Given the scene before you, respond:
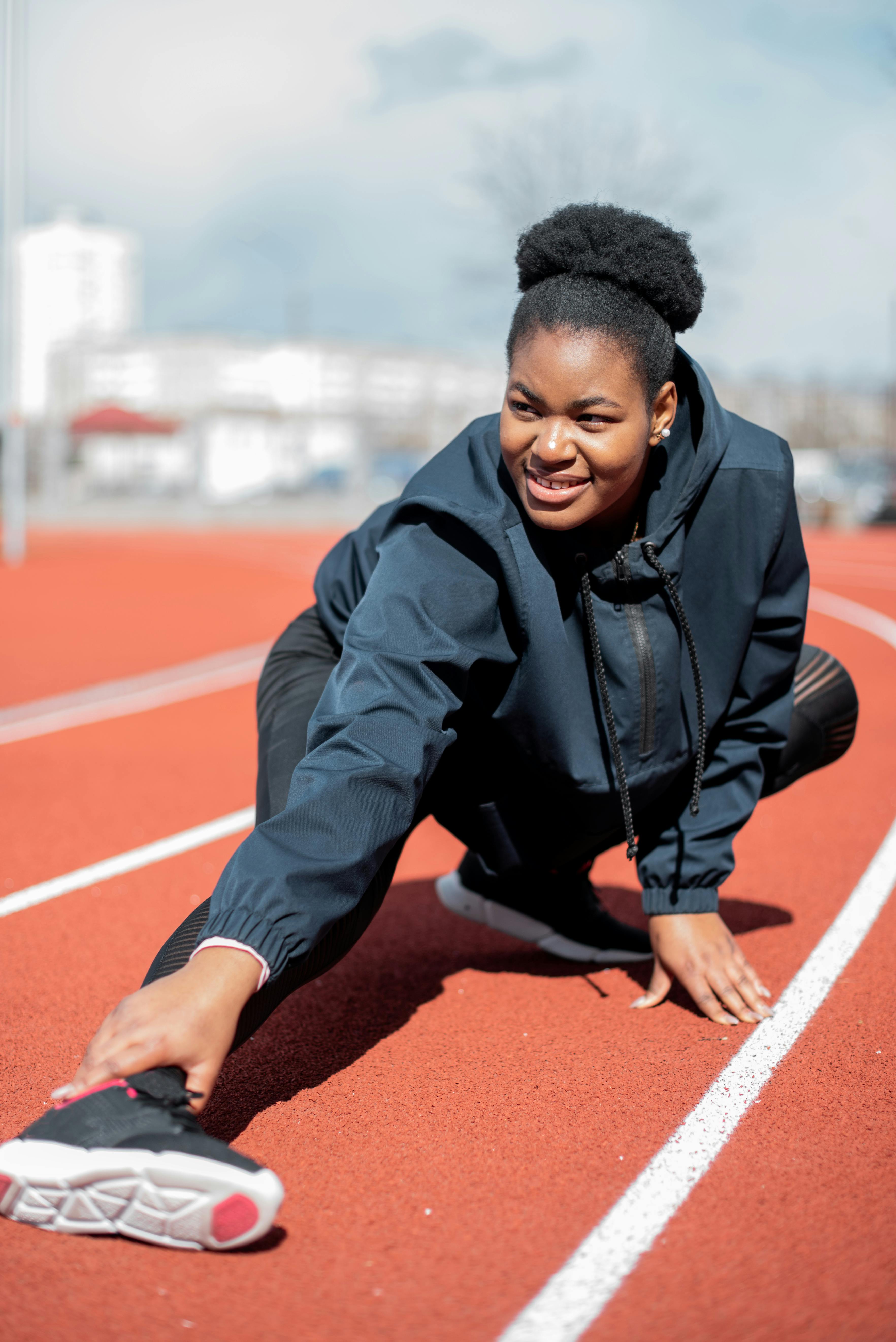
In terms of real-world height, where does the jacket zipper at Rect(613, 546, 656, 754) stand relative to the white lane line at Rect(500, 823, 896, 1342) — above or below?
above

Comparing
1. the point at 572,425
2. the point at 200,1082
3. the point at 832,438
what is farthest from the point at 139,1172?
the point at 832,438

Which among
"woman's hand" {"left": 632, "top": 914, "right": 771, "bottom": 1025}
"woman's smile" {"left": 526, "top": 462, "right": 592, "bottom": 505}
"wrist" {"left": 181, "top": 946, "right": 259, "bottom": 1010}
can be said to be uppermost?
"woman's smile" {"left": 526, "top": 462, "right": 592, "bottom": 505}

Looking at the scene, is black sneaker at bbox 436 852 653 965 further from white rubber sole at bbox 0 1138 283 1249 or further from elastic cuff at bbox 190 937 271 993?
white rubber sole at bbox 0 1138 283 1249

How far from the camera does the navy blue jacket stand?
2002 mm

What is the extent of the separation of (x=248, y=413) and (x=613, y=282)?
44352mm

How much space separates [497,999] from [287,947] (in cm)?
116

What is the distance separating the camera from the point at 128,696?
7.62m

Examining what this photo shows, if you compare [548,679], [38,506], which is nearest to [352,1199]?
[548,679]

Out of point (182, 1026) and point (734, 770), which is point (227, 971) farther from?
point (734, 770)

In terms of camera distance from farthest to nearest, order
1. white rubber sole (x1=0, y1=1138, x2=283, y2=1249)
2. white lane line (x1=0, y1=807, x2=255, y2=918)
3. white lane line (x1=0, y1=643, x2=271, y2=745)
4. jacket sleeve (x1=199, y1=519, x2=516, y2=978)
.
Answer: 1. white lane line (x1=0, y1=643, x2=271, y2=745)
2. white lane line (x1=0, y1=807, x2=255, y2=918)
3. jacket sleeve (x1=199, y1=519, x2=516, y2=978)
4. white rubber sole (x1=0, y1=1138, x2=283, y2=1249)

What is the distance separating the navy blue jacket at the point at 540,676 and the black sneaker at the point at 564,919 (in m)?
0.31

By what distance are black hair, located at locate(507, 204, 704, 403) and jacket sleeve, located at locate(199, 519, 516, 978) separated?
411 millimetres

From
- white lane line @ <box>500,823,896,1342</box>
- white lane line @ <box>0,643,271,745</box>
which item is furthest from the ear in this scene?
white lane line @ <box>0,643,271,745</box>

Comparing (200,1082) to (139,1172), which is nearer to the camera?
(139,1172)
